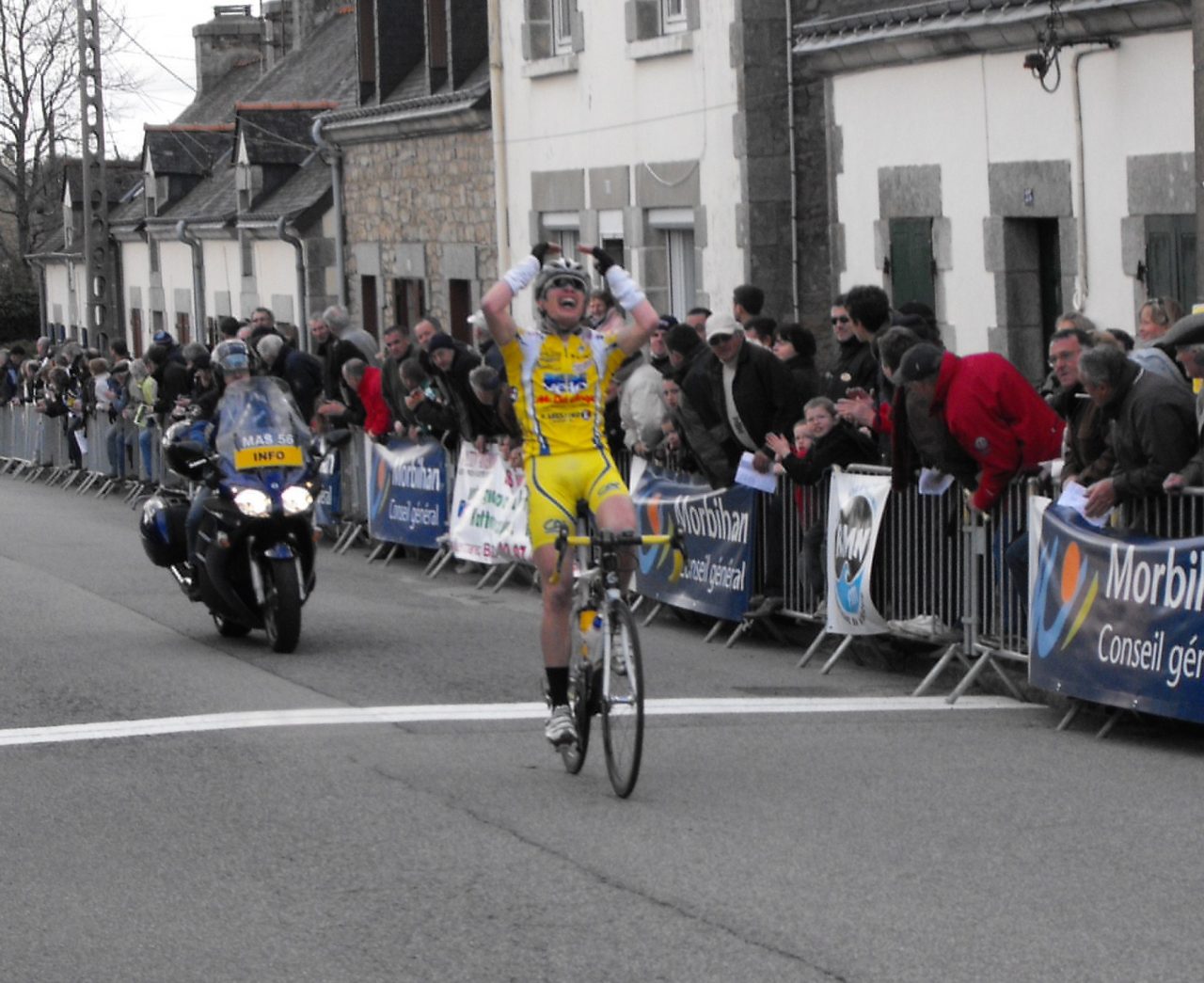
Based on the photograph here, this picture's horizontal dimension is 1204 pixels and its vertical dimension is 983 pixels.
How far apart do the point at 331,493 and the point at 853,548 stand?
9.07 m

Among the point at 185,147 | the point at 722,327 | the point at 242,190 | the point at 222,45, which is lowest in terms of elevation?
the point at 722,327

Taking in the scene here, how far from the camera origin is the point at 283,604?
13.2 metres

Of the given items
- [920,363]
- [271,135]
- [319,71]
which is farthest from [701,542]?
[319,71]

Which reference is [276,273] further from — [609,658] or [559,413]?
[609,658]

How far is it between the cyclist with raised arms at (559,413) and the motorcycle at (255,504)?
4.25m

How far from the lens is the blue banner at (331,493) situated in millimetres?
20828

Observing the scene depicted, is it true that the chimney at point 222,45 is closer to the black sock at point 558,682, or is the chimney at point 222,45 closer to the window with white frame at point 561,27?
the window with white frame at point 561,27

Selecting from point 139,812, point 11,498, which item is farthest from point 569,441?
point 11,498

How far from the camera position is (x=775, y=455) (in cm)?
A: 1370

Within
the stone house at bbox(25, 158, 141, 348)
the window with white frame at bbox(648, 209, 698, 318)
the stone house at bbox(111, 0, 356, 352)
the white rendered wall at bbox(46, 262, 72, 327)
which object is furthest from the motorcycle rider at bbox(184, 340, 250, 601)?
the white rendered wall at bbox(46, 262, 72, 327)

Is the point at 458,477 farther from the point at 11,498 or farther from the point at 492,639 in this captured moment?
the point at 11,498

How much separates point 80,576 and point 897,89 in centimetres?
734

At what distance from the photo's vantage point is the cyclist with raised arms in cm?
917

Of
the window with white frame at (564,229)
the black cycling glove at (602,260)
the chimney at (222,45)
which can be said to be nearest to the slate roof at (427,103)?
the window with white frame at (564,229)
